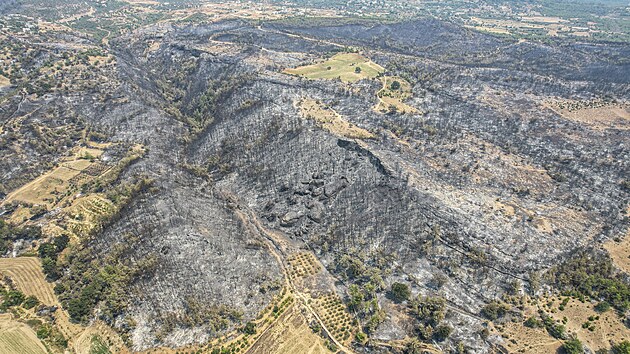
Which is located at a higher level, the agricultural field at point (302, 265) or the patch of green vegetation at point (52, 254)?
the patch of green vegetation at point (52, 254)

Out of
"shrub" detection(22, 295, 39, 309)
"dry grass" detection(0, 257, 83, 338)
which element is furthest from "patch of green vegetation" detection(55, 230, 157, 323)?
"shrub" detection(22, 295, 39, 309)

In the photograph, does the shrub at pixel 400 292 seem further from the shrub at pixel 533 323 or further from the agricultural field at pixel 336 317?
the shrub at pixel 533 323

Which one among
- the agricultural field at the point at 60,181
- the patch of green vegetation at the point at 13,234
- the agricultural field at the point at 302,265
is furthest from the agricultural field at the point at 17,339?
the agricultural field at the point at 302,265

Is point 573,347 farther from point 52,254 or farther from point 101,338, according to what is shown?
point 52,254

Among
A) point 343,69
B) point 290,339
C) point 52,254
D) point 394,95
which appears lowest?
point 290,339

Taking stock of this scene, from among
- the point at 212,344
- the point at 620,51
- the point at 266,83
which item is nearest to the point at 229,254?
the point at 212,344

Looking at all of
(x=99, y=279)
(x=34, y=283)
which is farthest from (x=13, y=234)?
(x=99, y=279)
